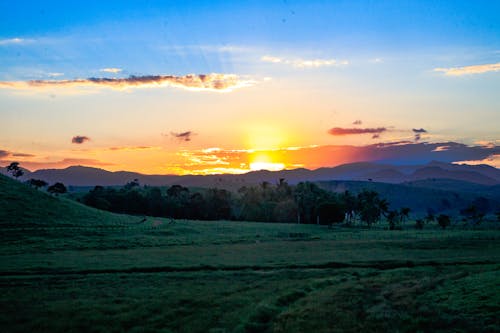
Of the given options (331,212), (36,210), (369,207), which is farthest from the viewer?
(369,207)

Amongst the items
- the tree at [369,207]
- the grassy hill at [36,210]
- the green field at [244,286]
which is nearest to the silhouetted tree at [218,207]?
the tree at [369,207]

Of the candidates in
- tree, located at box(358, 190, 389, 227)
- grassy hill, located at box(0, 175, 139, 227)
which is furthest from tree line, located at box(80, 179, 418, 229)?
grassy hill, located at box(0, 175, 139, 227)

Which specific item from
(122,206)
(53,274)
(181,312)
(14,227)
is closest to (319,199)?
(122,206)

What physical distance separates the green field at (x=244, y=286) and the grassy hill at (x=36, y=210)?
53.7 feet

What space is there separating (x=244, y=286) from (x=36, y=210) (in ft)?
280

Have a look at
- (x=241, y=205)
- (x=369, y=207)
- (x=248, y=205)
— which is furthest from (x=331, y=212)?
(x=241, y=205)

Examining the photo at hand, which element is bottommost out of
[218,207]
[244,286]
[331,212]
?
[244,286]

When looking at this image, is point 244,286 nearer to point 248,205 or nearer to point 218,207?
point 218,207

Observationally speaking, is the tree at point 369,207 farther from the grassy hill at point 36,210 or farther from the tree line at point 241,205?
the grassy hill at point 36,210

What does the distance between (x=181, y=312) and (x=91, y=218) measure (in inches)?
3570

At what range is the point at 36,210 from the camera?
11031 cm

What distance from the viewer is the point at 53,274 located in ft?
157

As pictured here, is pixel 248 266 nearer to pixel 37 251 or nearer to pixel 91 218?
pixel 37 251

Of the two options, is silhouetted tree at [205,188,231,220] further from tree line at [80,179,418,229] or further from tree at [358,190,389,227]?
tree at [358,190,389,227]
